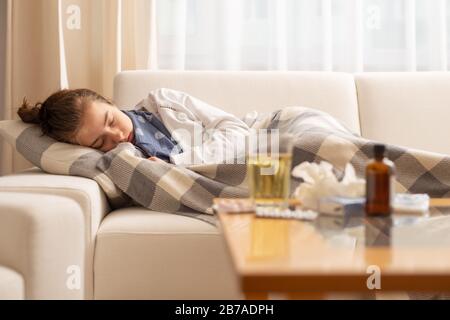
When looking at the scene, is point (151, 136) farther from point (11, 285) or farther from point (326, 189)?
point (326, 189)

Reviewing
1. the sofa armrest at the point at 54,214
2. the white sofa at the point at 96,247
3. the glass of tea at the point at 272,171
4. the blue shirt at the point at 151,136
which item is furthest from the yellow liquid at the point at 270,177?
the blue shirt at the point at 151,136

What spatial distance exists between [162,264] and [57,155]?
19.1 inches

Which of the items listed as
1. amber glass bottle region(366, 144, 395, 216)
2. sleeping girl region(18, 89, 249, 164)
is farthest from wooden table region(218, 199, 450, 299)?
sleeping girl region(18, 89, 249, 164)

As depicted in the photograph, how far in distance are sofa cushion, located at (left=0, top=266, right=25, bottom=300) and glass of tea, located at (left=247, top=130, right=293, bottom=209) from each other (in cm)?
49

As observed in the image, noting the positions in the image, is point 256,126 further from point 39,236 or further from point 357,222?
point 357,222

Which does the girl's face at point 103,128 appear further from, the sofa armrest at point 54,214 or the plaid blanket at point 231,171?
the sofa armrest at point 54,214

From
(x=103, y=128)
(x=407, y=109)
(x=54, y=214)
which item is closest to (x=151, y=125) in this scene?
(x=103, y=128)

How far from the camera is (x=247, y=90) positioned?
229 cm

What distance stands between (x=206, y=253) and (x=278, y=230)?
55 cm

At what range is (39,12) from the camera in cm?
268

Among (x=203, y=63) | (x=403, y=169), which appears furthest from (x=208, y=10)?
(x=403, y=169)

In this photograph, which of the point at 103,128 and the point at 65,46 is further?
the point at 65,46

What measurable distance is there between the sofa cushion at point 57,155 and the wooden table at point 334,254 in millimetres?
716

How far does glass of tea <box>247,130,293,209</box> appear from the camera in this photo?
1.15m
